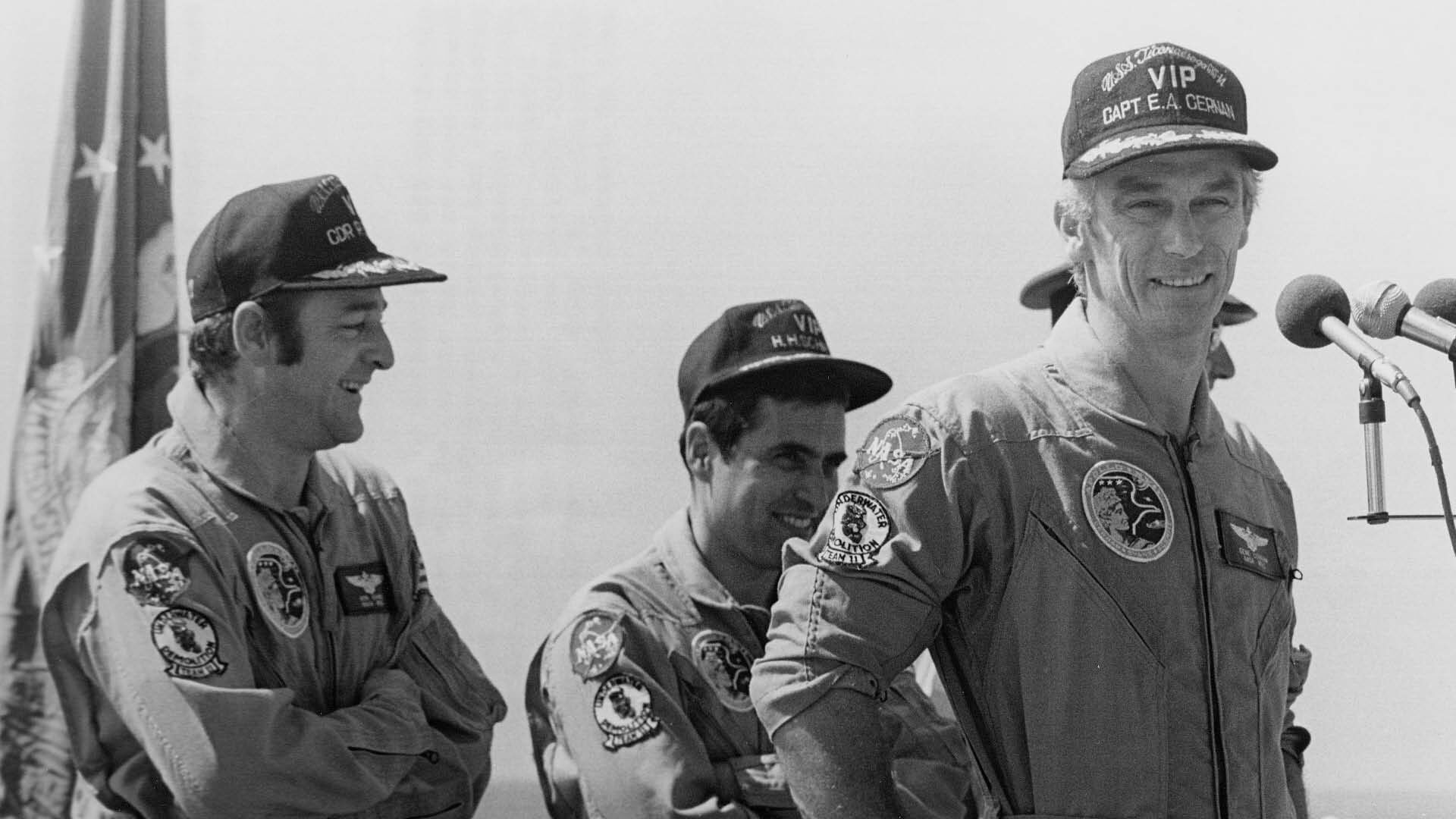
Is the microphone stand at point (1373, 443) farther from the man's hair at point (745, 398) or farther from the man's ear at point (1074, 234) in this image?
the man's hair at point (745, 398)

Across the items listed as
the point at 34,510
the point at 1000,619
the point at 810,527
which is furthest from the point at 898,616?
the point at 34,510

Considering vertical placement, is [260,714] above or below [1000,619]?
below

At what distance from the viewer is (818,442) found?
3398 mm

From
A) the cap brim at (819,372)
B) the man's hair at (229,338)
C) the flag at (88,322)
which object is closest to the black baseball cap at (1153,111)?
the cap brim at (819,372)

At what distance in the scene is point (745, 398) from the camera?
134 inches

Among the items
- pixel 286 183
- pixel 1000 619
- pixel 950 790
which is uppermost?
pixel 286 183

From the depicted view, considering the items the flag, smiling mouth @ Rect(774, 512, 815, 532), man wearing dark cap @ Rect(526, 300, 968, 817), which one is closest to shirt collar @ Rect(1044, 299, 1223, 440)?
man wearing dark cap @ Rect(526, 300, 968, 817)

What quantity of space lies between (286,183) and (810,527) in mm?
1122

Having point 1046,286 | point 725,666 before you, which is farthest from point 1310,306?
point 1046,286

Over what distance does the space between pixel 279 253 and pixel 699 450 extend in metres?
0.89

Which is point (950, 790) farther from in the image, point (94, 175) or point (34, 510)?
point (94, 175)

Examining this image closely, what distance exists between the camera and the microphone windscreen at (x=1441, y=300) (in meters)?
2.06

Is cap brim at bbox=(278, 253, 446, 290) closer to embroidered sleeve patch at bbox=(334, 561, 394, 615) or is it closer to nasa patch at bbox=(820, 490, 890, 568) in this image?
embroidered sleeve patch at bbox=(334, 561, 394, 615)

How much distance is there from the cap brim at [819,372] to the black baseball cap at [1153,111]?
1254 mm
